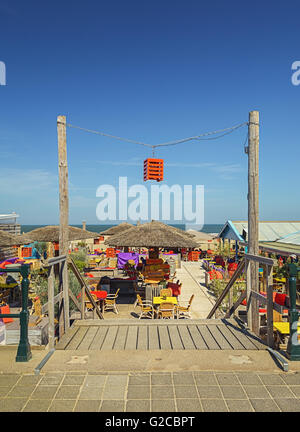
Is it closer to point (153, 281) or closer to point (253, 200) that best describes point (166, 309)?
point (153, 281)

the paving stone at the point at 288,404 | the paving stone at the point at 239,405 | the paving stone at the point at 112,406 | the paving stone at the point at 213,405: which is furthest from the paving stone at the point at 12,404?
the paving stone at the point at 288,404

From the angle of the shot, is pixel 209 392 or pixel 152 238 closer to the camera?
pixel 209 392

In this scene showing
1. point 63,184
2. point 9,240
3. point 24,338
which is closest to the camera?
point 24,338

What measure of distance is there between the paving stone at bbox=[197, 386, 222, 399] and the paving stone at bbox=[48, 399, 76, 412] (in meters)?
1.19

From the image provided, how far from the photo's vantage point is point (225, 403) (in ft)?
9.08

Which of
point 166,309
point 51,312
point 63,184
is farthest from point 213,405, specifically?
point 166,309

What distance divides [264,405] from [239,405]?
0.22m

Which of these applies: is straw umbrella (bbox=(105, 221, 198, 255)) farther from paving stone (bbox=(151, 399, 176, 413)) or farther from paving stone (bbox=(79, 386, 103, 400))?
paving stone (bbox=(151, 399, 176, 413))

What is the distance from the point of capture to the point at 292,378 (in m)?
3.24

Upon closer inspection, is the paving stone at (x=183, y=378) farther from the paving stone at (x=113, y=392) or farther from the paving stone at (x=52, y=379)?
the paving stone at (x=52, y=379)

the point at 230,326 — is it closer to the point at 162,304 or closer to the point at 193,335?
the point at 193,335

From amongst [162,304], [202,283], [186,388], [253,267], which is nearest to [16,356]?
[186,388]

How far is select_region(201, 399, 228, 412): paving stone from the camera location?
8.79 feet
